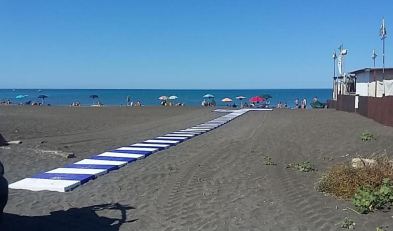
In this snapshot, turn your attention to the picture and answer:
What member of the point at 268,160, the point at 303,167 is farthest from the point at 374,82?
the point at 303,167

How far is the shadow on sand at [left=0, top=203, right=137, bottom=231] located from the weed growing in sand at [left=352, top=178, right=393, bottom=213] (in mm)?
3399

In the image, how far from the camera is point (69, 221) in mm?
6723

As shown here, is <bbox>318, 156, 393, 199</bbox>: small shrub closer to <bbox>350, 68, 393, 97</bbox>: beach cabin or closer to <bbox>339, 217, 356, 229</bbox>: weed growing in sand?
<bbox>339, 217, 356, 229</bbox>: weed growing in sand

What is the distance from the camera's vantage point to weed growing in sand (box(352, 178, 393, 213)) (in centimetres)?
698

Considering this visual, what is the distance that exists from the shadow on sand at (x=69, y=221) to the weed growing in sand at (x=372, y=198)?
3.40 meters

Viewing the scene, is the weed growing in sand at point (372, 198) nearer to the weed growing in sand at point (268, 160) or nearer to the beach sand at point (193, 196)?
the beach sand at point (193, 196)

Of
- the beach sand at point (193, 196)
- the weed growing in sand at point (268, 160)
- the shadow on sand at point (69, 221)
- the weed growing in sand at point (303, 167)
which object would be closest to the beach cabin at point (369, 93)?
the beach sand at point (193, 196)

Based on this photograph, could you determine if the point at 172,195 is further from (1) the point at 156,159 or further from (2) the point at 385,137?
(2) the point at 385,137

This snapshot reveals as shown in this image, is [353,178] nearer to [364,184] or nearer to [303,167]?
[364,184]

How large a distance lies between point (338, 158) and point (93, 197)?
7.02m

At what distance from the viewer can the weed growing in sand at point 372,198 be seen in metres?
6.98

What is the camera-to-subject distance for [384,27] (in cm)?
3147

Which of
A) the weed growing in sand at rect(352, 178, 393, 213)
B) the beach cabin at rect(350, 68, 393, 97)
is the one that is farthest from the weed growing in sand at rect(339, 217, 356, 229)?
the beach cabin at rect(350, 68, 393, 97)

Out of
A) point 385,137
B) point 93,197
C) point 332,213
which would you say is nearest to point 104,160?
point 93,197
